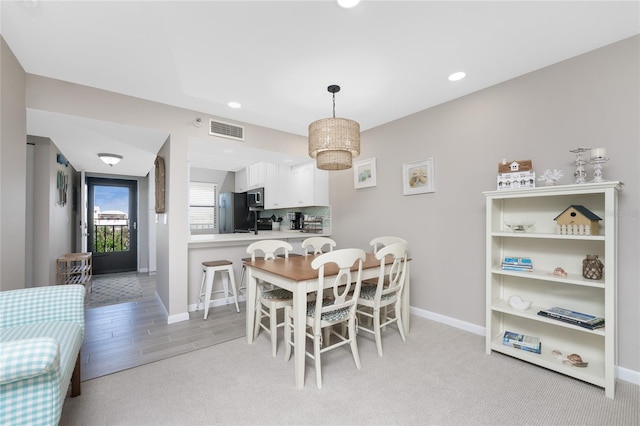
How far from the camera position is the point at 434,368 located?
215 cm

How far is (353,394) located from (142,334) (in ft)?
7.29

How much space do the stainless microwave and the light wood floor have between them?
88.2 inches

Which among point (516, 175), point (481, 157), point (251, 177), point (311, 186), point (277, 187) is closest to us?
point (516, 175)

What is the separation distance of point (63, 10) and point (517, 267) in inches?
147

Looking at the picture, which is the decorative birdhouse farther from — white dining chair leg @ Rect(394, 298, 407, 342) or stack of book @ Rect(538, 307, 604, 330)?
white dining chair leg @ Rect(394, 298, 407, 342)

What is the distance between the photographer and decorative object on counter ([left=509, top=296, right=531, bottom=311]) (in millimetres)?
2312

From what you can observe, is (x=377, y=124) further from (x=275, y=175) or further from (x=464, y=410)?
(x=464, y=410)

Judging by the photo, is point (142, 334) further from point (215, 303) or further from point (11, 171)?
point (11, 171)

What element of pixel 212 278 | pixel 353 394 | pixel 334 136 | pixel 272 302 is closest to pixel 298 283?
pixel 272 302

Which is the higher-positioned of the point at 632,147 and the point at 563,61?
the point at 563,61

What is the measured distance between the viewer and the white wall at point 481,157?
1.97 meters

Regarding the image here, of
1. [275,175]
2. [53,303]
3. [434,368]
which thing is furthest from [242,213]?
[434,368]

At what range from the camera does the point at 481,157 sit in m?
2.76

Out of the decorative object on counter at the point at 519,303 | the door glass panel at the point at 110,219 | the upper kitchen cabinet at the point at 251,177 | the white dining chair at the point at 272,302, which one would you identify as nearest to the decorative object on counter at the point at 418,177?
the decorative object on counter at the point at 519,303
